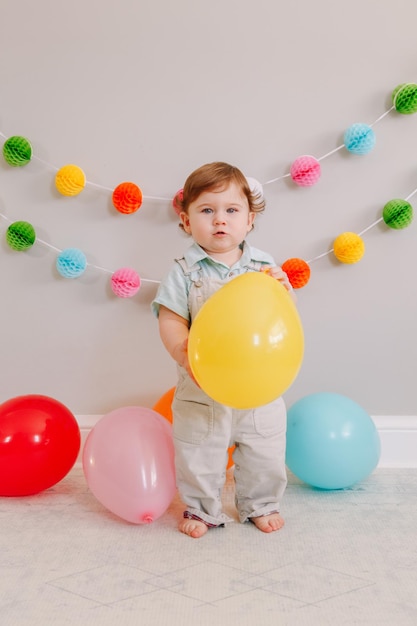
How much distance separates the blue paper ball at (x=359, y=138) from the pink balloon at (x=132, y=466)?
82 centimetres

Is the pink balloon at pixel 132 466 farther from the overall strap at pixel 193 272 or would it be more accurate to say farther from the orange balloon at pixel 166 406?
the overall strap at pixel 193 272

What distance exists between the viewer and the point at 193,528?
141 centimetres

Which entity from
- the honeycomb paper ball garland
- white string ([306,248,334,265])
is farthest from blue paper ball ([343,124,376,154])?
white string ([306,248,334,265])

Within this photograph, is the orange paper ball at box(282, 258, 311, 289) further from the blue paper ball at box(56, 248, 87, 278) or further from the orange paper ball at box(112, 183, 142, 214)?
the blue paper ball at box(56, 248, 87, 278)

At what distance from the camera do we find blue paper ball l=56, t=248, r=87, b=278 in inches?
67.0

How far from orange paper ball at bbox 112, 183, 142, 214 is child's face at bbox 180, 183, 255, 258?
25cm

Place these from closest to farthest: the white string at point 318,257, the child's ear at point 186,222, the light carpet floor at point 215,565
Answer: the light carpet floor at point 215,565
the child's ear at point 186,222
the white string at point 318,257

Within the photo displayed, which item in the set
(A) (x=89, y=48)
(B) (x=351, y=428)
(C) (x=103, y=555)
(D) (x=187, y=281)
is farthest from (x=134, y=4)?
(C) (x=103, y=555)

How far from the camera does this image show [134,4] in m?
1.67

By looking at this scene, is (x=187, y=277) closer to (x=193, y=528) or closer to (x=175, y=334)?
(x=175, y=334)

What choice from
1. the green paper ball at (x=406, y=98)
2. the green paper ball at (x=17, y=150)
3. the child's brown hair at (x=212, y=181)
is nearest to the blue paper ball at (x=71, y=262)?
the green paper ball at (x=17, y=150)

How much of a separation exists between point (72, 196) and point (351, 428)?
2.95 ft

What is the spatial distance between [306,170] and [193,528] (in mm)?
879

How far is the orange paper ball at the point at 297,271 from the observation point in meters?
1.69
